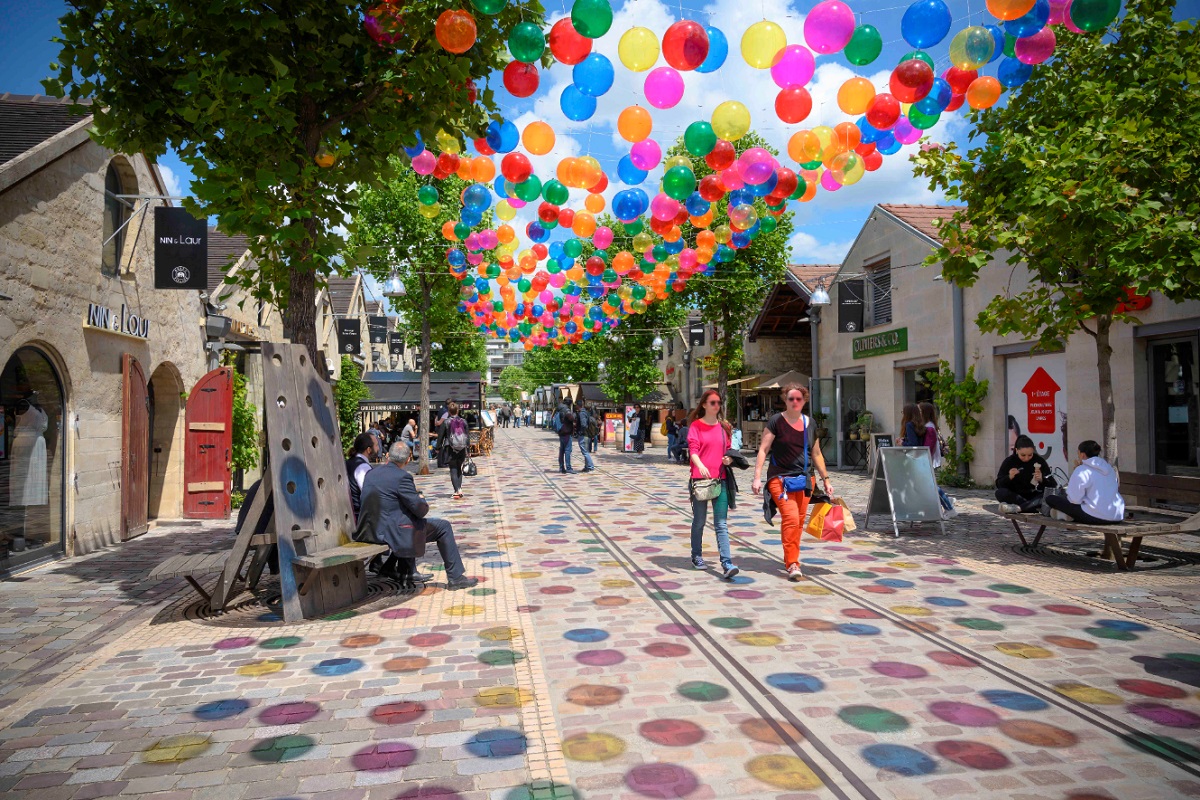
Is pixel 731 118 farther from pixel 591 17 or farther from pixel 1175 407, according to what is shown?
pixel 1175 407

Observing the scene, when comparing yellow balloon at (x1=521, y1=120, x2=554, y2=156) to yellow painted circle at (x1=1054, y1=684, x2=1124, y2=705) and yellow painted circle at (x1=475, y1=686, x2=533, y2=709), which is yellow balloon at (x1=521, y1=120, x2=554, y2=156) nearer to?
yellow painted circle at (x1=475, y1=686, x2=533, y2=709)

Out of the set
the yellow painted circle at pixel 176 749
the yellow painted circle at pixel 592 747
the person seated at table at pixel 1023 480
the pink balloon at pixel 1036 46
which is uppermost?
the pink balloon at pixel 1036 46

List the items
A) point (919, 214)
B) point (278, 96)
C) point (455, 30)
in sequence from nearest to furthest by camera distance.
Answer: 1. point (278, 96)
2. point (455, 30)
3. point (919, 214)

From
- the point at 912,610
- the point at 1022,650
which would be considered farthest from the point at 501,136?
the point at 1022,650

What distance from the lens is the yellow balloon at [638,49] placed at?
749 centimetres

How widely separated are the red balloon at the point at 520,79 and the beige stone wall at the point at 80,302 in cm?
579

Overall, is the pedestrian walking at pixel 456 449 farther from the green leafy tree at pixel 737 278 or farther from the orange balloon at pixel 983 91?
the orange balloon at pixel 983 91

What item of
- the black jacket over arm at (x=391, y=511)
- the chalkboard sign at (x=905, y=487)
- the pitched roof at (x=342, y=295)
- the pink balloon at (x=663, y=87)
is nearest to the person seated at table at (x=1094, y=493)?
the chalkboard sign at (x=905, y=487)

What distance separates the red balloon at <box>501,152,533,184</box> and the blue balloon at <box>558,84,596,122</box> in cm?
202

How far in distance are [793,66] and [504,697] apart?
6940 mm

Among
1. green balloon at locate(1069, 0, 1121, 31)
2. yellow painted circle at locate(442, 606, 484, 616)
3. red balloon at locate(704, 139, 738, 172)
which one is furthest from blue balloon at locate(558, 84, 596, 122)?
yellow painted circle at locate(442, 606, 484, 616)

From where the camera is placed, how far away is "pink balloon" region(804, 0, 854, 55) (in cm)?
715

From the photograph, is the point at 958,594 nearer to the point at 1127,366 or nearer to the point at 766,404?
the point at 1127,366

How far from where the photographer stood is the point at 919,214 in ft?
62.2
